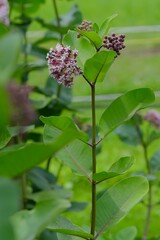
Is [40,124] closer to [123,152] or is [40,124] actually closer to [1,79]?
[1,79]

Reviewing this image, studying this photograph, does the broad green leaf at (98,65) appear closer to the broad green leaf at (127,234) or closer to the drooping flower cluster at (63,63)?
the drooping flower cluster at (63,63)

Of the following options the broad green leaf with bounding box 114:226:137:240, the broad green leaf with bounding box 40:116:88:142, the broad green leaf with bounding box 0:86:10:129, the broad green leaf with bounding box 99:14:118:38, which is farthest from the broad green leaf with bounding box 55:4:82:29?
the broad green leaf with bounding box 0:86:10:129

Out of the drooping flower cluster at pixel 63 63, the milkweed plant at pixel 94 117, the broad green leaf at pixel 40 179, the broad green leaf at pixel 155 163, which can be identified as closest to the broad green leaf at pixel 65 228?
the milkweed plant at pixel 94 117

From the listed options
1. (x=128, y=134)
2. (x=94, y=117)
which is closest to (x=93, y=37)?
(x=94, y=117)

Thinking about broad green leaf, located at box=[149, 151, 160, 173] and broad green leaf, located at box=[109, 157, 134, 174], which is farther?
broad green leaf, located at box=[149, 151, 160, 173]

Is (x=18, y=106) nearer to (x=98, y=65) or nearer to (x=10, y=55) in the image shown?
(x=10, y=55)

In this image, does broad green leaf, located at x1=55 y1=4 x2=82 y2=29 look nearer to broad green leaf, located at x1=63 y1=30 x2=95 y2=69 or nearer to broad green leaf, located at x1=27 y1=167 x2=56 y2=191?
broad green leaf, located at x1=27 y1=167 x2=56 y2=191
